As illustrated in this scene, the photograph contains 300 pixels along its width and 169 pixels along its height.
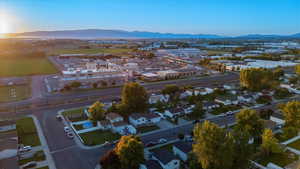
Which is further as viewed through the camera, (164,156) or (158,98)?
(158,98)

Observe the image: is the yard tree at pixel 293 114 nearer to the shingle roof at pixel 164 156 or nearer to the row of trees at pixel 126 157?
the shingle roof at pixel 164 156

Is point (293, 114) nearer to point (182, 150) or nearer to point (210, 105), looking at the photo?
point (210, 105)

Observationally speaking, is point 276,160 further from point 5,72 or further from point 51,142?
point 5,72

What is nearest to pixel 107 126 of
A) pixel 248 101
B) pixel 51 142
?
pixel 51 142

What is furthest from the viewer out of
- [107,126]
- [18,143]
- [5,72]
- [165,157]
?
[5,72]

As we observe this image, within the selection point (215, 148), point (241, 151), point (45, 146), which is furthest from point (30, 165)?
point (241, 151)
